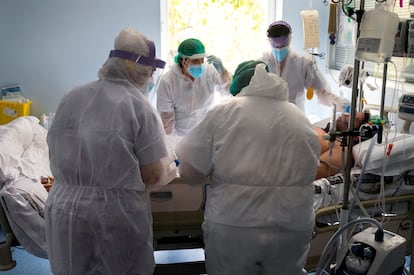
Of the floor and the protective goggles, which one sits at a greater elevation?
the protective goggles

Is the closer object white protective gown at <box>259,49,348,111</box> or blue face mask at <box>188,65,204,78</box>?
blue face mask at <box>188,65,204,78</box>

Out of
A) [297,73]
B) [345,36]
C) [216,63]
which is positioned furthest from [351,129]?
[345,36]

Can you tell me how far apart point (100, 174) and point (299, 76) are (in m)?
1.99

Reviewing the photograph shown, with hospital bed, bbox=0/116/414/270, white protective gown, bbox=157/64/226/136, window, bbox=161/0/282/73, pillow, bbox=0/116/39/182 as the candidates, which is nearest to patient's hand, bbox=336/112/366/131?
hospital bed, bbox=0/116/414/270

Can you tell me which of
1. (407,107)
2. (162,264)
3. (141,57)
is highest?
(141,57)

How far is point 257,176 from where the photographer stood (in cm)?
155

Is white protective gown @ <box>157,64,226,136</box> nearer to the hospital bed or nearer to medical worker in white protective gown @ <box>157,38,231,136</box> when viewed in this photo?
medical worker in white protective gown @ <box>157,38,231,136</box>

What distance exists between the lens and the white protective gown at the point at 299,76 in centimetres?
311

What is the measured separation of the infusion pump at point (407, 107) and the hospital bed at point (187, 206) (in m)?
0.48

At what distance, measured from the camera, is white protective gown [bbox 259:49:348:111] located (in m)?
3.11

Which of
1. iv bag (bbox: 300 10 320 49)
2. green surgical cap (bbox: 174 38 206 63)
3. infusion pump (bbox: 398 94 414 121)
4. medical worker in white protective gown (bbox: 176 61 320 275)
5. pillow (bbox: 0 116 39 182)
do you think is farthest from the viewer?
iv bag (bbox: 300 10 320 49)

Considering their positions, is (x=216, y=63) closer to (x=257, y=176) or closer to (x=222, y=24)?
(x=222, y=24)

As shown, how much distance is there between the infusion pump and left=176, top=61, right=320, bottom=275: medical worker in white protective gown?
0.48 meters

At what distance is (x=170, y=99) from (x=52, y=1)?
165 centimetres
